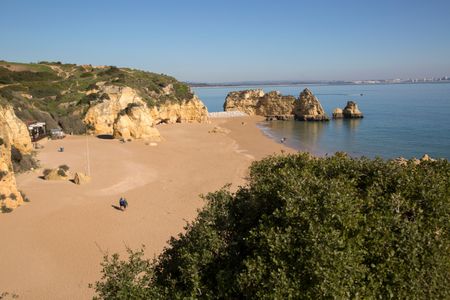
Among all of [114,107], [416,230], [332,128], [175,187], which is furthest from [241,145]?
[416,230]

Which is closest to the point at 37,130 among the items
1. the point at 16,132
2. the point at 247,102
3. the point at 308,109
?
the point at 16,132

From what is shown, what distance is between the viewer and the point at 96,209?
71.6 feet

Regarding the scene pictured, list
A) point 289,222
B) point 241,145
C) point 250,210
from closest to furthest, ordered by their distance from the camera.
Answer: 1. point 289,222
2. point 250,210
3. point 241,145

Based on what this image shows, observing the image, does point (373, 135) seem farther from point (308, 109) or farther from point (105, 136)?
point (105, 136)

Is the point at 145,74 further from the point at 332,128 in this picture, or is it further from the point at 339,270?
the point at 339,270

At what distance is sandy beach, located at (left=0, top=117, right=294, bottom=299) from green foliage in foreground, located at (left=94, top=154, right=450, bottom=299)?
7734 mm

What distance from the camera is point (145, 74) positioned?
84.4 m

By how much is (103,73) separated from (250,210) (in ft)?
238

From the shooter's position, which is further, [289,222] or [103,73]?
[103,73]

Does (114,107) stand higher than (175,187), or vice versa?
(114,107)

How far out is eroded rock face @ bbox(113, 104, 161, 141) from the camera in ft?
145

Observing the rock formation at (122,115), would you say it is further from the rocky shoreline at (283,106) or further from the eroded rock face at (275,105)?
the eroded rock face at (275,105)

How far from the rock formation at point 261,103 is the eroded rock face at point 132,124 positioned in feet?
161

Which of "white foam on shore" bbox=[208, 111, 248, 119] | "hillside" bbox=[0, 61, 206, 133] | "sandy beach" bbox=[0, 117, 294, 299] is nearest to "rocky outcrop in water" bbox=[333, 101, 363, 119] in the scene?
"white foam on shore" bbox=[208, 111, 248, 119]
